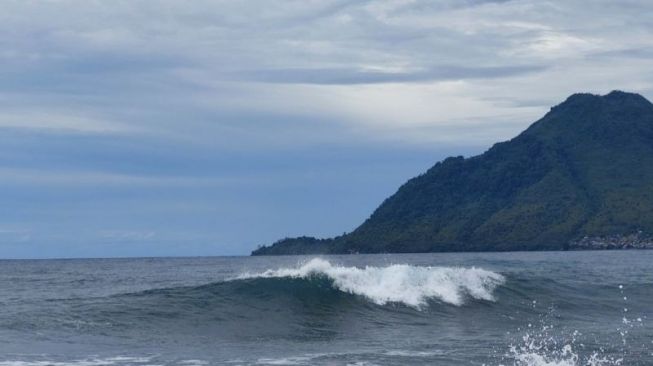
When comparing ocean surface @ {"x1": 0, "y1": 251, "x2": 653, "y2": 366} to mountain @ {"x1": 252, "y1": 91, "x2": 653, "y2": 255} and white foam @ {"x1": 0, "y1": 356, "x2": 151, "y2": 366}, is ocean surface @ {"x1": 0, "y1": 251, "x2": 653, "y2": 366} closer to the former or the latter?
white foam @ {"x1": 0, "y1": 356, "x2": 151, "y2": 366}

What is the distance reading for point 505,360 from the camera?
2330 cm

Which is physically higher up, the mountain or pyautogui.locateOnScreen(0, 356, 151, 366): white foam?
the mountain

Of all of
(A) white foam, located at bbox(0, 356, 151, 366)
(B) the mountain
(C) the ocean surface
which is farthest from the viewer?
(B) the mountain

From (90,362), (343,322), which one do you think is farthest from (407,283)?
(90,362)

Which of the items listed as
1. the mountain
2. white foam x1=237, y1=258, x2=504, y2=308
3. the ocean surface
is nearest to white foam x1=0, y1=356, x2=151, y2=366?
the ocean surface

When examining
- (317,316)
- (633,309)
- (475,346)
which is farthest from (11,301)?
(633,309)

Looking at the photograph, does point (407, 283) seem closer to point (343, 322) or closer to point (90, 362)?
point (343, 322)

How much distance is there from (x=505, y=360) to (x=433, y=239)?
548 feet

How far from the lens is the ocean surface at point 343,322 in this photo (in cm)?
2436

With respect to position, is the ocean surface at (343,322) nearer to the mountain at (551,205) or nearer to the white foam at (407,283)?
the white foam at (407,283)

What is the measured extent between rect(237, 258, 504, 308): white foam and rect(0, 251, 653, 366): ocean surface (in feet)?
0.20

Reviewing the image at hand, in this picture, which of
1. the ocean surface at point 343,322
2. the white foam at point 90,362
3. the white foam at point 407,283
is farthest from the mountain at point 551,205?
the white foam at point 90,362

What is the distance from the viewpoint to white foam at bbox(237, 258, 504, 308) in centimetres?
3731

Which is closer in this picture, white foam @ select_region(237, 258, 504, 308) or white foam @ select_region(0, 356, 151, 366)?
white foam @ select_region(0, 356, 151, 366)
